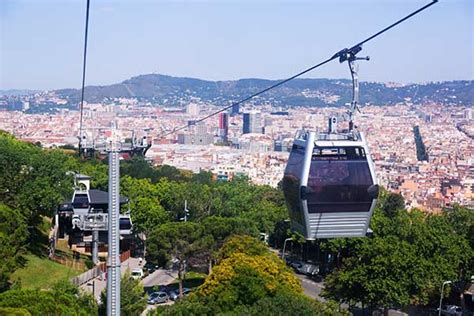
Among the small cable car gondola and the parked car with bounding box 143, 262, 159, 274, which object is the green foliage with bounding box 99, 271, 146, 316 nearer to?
the small cable car gondola

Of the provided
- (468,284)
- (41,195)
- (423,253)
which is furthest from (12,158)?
(468,284)

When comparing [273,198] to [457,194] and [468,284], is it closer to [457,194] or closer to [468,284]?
[468,284]

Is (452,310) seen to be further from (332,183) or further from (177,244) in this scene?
(332,183)

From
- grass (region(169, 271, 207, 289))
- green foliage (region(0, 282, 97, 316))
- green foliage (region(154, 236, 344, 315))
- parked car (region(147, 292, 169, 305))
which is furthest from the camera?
grass (region(169, 271, 207, 289))

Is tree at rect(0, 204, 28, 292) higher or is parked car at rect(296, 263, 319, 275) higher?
tree at rect(0, 204, 28, 292)

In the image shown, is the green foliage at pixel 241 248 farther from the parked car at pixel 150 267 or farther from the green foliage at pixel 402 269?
the parked car at pixel 150 267

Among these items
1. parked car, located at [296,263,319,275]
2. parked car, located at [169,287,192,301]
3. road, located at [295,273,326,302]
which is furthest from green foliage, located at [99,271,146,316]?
parked car, located at [296,263,319,275]

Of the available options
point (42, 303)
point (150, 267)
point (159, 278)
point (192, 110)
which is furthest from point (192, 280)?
point (192, 110)
